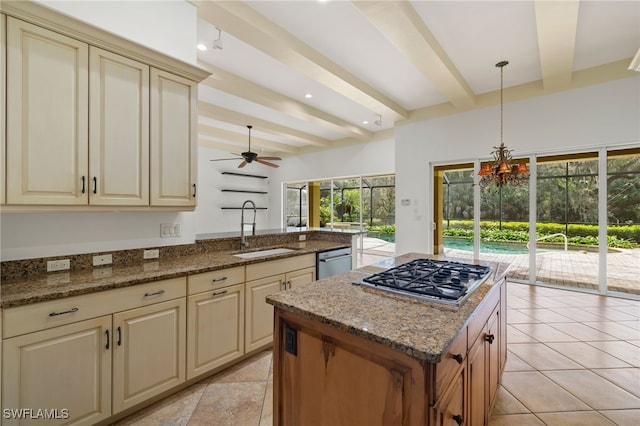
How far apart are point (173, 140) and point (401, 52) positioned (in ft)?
8.68

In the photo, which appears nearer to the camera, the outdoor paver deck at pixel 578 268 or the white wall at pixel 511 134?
the white wall at pixel 511 134

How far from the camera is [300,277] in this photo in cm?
283

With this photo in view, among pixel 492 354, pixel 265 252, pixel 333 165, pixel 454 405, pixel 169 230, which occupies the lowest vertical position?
pixel 492 354

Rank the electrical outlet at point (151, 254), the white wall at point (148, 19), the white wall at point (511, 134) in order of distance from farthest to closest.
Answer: the white wall at point (511, 134) < the electrical outlet at point (151, 254) < the white wall at point (148, 19)

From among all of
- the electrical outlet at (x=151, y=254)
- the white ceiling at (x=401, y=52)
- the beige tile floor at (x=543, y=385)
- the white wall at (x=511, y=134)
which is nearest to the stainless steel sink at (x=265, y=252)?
the electrical outlet at (x=151, y=254)

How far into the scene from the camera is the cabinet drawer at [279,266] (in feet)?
7.75

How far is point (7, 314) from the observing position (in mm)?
1298

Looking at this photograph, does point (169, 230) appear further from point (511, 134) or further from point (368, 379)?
point (511, 134)

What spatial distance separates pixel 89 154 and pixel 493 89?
541cm

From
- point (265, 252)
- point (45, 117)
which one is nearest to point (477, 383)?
point (265, 252)

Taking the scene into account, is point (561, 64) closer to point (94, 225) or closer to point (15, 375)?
point (94, 225)

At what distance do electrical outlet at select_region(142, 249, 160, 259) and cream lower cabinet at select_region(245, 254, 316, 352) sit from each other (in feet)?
2.46

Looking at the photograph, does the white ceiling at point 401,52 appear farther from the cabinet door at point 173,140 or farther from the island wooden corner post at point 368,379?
the island wooden corner post at point 368,379

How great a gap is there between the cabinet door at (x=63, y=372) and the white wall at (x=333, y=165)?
19.5 ft
